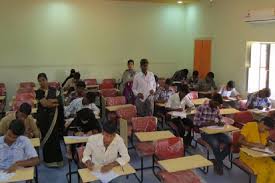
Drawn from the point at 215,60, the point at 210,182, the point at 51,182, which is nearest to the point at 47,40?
the point at 215,60

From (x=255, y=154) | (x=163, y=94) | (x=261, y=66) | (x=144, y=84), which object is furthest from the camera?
(x=261, y=66)

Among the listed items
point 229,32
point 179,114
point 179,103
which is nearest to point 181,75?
point 229,32

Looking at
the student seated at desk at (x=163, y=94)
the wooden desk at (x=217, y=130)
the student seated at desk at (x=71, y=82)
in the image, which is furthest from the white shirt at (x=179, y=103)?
the student seated at desk at (x=71, y=82)

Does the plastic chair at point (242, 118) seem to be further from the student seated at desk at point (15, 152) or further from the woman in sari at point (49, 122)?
the student seated at desk at point (15, 152)

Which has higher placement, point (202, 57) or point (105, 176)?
point (202, 57)

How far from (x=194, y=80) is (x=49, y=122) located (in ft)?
19.8

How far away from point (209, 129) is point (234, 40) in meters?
4.76

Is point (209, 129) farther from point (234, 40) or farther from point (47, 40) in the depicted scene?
point (47, 40)

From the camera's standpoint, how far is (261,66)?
939 centimetres

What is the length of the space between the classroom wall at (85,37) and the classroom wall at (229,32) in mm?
1283

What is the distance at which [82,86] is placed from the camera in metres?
7.28

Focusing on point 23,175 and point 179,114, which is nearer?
point 23,175

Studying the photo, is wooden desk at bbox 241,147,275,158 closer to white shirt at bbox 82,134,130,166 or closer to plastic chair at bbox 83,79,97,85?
white shirt at bbox 82,134,130,166

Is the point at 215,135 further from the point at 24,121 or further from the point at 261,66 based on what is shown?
the point at 261,66
